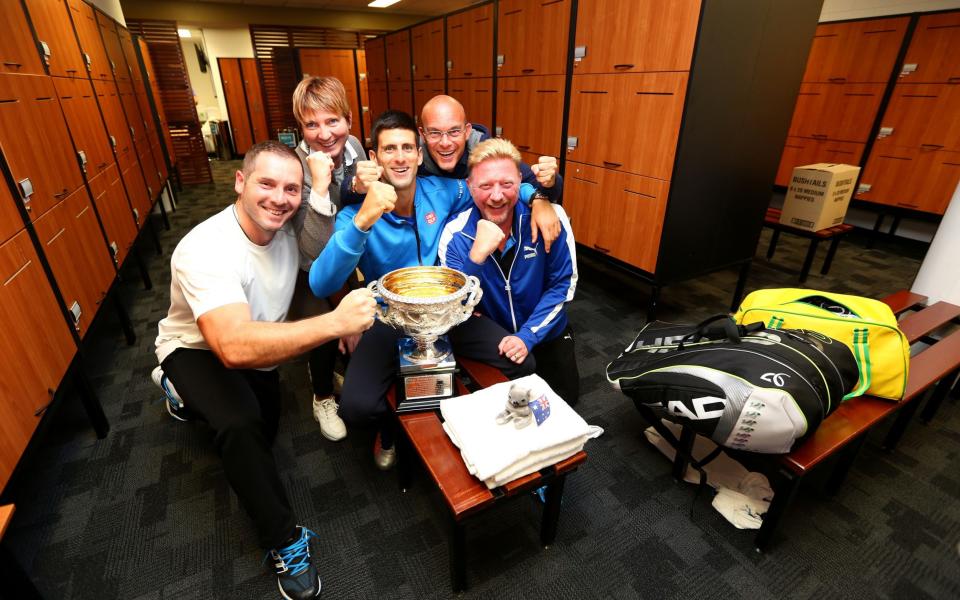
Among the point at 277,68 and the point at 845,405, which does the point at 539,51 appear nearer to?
the point at 845,405

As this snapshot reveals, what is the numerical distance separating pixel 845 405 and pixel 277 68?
954 centimetres

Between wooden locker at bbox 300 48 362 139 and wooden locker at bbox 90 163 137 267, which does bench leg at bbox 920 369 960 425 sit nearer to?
wooden locker at bbox 90 163 137 267

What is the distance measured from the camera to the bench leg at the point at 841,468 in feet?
5.09

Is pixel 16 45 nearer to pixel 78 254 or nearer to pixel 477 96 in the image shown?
pixel 78 254

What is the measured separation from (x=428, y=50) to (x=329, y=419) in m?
4.26

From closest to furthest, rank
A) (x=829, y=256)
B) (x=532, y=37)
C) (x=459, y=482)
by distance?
(x=459, y=482), (x=532, y=37), (x=829, y=256)

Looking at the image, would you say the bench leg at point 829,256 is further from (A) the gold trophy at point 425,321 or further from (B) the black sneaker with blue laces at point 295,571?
(B) the black sneaker with blue laces at point 295,571

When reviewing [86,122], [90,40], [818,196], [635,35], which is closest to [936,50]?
[818,196]

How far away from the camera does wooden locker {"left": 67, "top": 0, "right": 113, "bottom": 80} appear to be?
117 inches

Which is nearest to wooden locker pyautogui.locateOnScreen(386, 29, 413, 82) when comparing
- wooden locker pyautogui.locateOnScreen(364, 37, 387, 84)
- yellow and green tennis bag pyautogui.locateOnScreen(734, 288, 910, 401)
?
wooden locker pyautogui.locateOnScreen(364, 37, 387, 84)

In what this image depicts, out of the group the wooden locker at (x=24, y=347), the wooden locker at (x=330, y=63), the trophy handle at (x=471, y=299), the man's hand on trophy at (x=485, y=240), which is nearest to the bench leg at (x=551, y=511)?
the trophy handle at (x=471, y=299)

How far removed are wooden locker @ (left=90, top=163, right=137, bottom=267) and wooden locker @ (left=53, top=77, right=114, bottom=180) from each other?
70 millimetres

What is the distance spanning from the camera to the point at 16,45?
184 centimetres

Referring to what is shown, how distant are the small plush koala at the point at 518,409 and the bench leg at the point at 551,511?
0.22 meters
